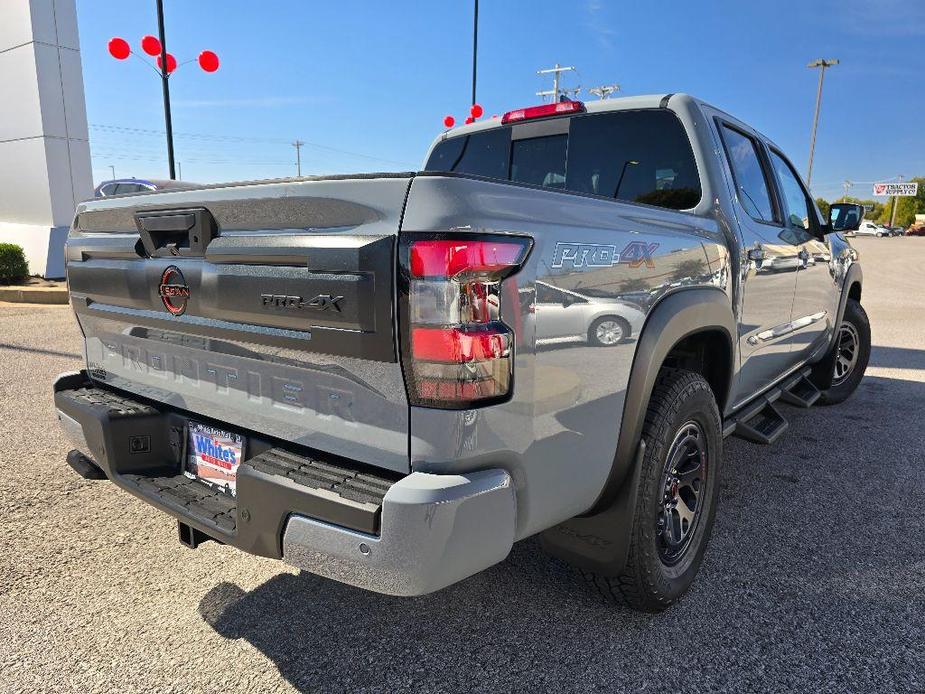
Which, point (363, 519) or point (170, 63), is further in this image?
point (170, 63)

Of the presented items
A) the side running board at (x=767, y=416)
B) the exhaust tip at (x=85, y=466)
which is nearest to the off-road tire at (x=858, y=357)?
the side running board at (x=767, y=416)

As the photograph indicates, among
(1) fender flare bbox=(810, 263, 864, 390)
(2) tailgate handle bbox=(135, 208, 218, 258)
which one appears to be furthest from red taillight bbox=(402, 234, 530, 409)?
(1) fender flare bbox=(810, 263, 864, 390)

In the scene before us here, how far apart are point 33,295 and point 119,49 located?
14.0 ft

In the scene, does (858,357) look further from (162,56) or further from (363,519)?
(162,56)

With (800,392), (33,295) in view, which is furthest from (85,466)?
(33,295)

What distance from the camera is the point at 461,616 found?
2400mm

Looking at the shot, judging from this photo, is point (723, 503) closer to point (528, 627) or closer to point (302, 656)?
point (528, 627)

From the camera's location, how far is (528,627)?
2336 millimetres

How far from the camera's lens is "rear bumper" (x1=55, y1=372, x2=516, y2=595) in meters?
1.56

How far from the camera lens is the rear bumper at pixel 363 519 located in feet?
5.11

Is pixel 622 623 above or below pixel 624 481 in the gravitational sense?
below

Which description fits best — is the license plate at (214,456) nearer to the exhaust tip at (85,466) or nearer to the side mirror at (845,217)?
the exhaust tip at (85,466)

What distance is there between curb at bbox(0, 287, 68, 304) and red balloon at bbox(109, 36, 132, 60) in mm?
3981

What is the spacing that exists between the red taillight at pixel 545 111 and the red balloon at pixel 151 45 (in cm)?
1004
